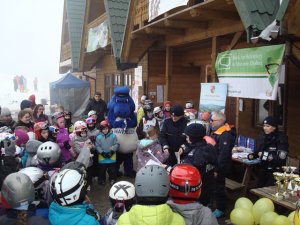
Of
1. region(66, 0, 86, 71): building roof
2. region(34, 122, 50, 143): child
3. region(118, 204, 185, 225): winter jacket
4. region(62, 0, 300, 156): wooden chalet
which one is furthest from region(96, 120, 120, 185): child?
region(66, 0, 86, 71): building roof

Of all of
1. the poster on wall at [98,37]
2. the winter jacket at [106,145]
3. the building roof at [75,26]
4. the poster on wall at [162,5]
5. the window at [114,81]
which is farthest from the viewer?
the building roof at [75,26]

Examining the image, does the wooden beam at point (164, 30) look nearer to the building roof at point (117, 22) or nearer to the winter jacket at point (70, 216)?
the building roof at point (117, 22)

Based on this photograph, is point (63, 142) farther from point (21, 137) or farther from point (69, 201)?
point (69, 201)

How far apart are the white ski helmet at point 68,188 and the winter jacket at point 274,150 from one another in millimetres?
2976

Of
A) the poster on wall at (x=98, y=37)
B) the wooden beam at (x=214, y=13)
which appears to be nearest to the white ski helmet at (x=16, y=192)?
the wooden beam at (x=214, y=13)

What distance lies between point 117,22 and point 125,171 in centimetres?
654

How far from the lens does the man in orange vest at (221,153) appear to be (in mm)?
4781

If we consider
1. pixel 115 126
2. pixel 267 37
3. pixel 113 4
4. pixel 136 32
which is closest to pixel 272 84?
pixel 267 37

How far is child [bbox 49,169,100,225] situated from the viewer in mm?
2645

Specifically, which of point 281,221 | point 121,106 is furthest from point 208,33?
point 281,221

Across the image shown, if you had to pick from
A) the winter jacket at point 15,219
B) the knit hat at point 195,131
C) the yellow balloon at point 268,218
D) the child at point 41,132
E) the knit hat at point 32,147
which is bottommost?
the yellow balloon at point 268,218

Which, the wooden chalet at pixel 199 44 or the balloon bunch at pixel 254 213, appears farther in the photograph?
the wooden chalet at pixel 199 44

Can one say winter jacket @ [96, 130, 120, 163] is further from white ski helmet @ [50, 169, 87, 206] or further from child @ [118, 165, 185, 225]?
child @ [118, 165, 185, 225]

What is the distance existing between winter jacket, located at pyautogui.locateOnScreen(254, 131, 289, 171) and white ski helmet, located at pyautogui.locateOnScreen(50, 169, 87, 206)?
2.98 m
